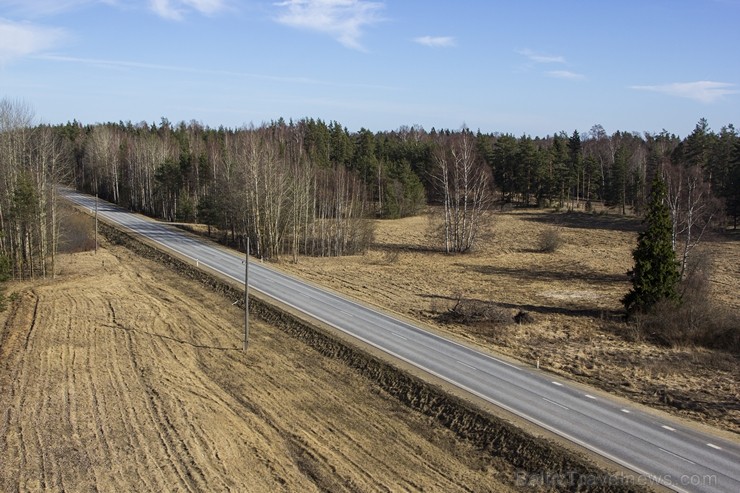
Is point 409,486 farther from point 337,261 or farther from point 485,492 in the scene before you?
point 337,261

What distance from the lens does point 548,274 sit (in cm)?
5203

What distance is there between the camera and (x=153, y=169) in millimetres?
92812

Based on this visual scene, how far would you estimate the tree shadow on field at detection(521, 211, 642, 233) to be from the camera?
82625mm

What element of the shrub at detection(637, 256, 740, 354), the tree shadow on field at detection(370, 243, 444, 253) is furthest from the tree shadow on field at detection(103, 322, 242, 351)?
the tree shadow on field at detection(370, 243, 444, 253)

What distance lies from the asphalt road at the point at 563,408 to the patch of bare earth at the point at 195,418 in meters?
3.29

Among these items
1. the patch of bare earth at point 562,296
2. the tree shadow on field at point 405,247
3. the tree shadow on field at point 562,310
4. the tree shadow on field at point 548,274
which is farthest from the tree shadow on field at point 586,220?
the tree shadow on field at point 562,310

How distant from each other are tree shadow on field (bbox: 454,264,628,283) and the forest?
6.40m

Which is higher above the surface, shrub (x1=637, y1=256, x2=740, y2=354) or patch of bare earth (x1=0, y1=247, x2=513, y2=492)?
shrub (x1=637, y1=256, x2=740, y2=354)

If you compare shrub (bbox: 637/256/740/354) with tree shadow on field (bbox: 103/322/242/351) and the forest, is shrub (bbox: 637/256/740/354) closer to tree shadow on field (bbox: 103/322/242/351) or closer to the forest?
the forest

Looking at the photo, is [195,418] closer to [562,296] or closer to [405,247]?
[562,296]

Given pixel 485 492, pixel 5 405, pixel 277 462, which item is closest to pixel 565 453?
pixel 485 492

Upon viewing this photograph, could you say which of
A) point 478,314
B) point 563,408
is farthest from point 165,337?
point 563,408

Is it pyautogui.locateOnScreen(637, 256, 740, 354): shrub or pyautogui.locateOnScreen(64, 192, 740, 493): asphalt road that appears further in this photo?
pyautogui.locateOnScreen(637, 256, 740, 354): shrub

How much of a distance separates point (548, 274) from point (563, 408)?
3114 cm
